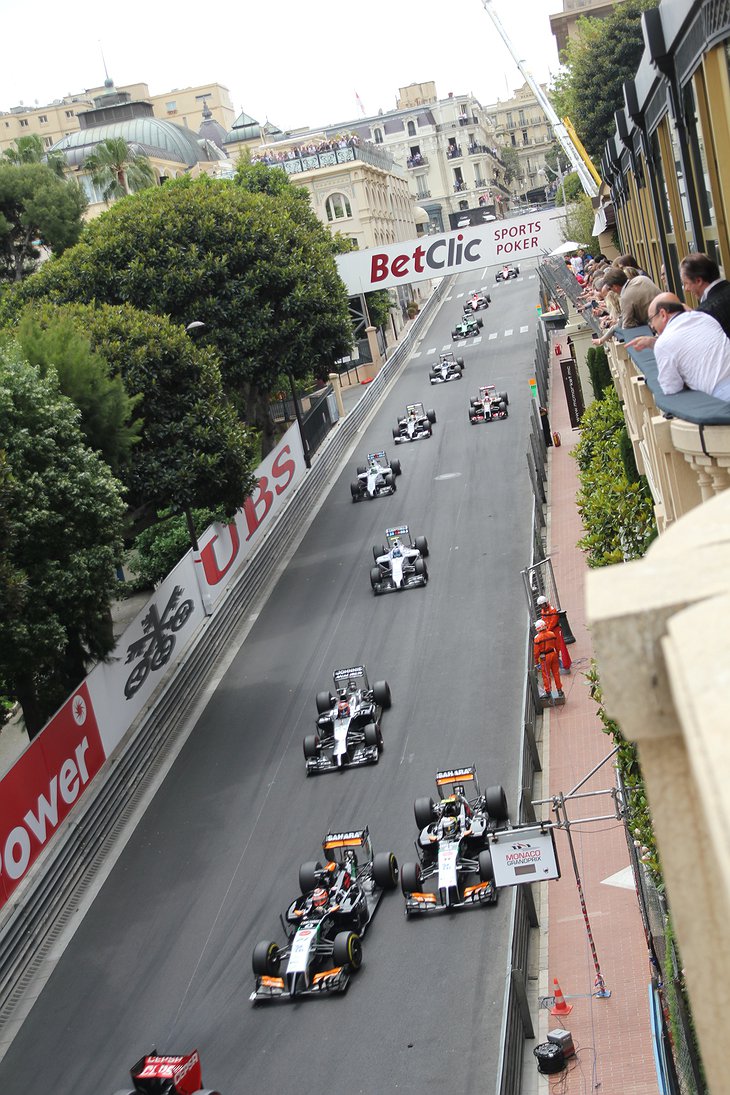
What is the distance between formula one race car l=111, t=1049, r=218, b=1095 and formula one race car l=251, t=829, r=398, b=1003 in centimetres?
253

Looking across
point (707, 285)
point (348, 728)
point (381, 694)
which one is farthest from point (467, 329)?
point (707, 285)

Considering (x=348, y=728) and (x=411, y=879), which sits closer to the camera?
(x=411, y=879)

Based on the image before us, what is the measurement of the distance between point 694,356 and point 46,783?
1645 cm

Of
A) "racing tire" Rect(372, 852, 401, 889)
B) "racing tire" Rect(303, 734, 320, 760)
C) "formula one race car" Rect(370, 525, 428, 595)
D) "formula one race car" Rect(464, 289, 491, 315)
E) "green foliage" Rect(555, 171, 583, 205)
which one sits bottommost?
"racing tire" Rect(372, 852, 401, 889)

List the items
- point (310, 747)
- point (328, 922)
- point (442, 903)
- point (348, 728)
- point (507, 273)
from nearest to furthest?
point (328, 922) → point (442, 903) → point (310, 747) → point (348, 728) → point (507, 273)

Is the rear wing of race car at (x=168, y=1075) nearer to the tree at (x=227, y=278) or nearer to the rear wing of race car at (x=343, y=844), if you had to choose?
the rear wing of race car at (x=343, y=844)

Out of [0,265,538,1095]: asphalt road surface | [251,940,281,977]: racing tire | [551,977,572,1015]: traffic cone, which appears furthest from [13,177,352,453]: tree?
[551,977,572,1015]: traffic cone

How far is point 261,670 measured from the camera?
2892 cm

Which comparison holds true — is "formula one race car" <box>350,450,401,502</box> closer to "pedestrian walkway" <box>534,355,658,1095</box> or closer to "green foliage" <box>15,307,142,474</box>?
"green foliage" <box>15,307,142,474</box>

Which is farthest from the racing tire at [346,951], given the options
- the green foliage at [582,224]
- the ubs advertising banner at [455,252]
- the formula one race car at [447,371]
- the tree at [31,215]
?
the tree at [31,215]

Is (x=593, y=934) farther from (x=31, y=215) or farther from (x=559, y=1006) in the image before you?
(x=31, y=215)

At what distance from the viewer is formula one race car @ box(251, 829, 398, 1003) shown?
16484 millimetres

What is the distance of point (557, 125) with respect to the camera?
55.4 meters

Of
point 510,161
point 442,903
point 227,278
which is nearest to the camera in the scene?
point 442,903
